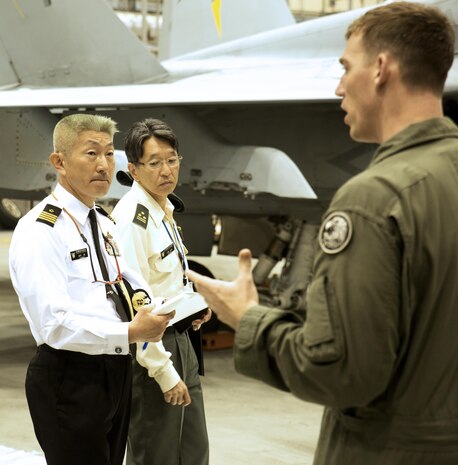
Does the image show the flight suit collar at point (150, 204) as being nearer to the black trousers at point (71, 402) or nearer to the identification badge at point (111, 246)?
the identification badge at point (111, 246)

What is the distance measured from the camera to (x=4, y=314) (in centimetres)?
1008

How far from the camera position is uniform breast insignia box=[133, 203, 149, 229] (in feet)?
11.6

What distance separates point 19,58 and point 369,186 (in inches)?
320

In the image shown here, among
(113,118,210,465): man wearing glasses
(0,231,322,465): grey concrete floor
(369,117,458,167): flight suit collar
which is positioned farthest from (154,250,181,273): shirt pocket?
(369,117,458,167): flight suit collar

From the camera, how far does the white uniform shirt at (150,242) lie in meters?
3.52

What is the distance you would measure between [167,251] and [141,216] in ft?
0.57

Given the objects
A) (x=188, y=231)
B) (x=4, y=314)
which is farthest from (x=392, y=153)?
(x=4, y=314)

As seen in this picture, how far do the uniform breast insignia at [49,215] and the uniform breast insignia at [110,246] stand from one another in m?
0.20

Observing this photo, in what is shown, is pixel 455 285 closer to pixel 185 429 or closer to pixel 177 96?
pixel 185 429

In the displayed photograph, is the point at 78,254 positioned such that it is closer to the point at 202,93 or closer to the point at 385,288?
the point at 385,288

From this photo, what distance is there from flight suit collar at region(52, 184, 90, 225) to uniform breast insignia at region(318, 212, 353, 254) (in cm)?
145

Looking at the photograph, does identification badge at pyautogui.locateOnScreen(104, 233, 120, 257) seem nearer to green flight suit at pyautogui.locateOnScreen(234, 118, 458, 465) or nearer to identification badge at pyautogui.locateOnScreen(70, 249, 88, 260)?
identification badge at pyautogui.locateOnScreen(70, 249, 88, 260)

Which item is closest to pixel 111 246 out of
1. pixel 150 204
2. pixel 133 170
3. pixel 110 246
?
pixel 110 246

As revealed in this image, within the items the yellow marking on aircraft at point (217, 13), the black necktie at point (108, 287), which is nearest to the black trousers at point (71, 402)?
the black necktie at point (108, 287)
